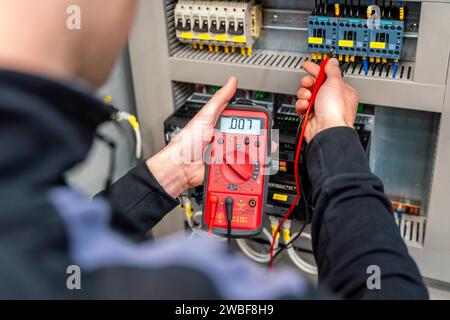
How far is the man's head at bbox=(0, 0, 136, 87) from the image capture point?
47 centimetres

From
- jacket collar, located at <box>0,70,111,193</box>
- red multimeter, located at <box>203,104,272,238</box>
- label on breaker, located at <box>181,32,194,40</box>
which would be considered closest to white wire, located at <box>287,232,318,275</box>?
red multimeter, located at <box>203,104,272,238</box>

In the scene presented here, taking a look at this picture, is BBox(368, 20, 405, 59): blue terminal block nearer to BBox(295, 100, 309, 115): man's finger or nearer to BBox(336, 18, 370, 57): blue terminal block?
BBox(336, 18, 370, 57): blue terminal block

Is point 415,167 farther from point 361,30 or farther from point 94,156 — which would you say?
point 94,156

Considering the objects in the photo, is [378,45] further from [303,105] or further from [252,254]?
[252,254]

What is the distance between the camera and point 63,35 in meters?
0.49

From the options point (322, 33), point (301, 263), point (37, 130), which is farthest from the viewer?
point (301, 263)

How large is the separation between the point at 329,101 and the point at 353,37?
0.84 feet

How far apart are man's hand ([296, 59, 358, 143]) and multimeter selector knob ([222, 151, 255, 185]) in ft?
0.44

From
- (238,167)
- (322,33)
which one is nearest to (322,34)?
(322,33)

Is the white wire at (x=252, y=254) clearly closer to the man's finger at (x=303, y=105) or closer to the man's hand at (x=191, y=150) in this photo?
the man's hand at (x=191, y=150)

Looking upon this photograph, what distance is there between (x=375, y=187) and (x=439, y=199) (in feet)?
1.68

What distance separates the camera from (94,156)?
146cm
